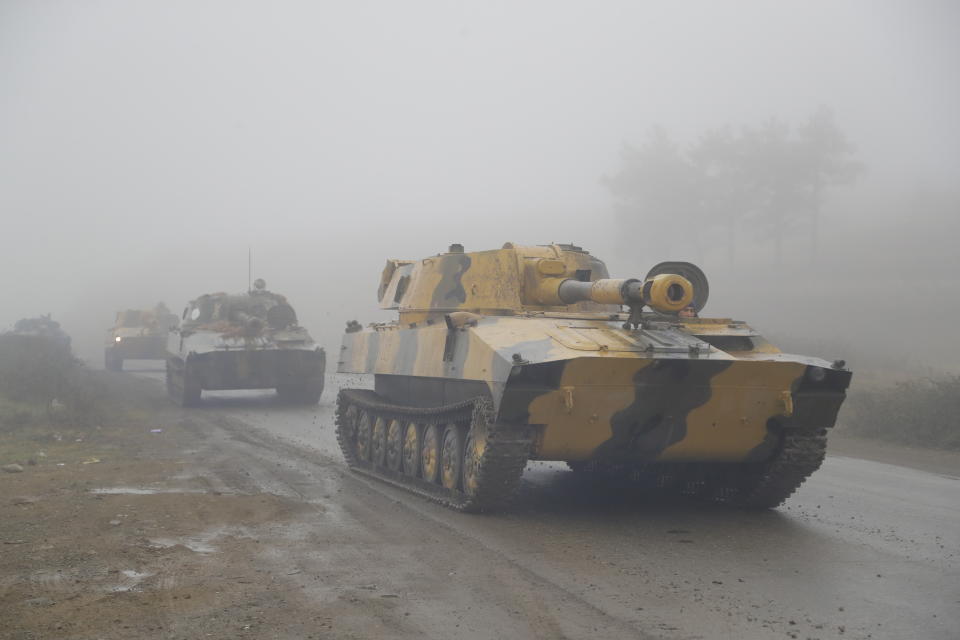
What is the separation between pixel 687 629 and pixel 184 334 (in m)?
17.3

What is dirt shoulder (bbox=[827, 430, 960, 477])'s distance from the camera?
42.7 ft

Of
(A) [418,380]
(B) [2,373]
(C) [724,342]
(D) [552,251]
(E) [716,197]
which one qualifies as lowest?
Result: (B) [2,373]

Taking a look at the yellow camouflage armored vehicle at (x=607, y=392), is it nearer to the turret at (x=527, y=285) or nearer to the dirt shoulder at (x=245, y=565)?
the turret at (x=527, y=285)

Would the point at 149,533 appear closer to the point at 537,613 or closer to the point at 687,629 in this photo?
the point at 537,613

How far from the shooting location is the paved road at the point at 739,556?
19.4 ft

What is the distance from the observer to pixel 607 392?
870cm

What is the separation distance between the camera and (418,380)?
11.9 metres

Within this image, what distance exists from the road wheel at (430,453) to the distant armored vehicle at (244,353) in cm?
1052

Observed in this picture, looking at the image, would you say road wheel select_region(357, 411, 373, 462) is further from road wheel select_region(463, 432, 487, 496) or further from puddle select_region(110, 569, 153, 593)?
puddle select_region(110, 569, 153, 593)

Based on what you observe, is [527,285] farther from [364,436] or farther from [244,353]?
[244,353]

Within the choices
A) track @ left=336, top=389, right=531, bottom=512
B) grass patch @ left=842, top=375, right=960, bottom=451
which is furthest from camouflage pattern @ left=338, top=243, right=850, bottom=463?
grass patch @ left=842, top=375, right=960, bottom=451

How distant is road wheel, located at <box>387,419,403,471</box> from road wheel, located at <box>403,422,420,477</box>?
0.08 m

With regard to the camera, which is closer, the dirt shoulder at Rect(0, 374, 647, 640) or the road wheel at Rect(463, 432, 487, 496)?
the dirt shoulder at Rect(0, 374, 647, 640)

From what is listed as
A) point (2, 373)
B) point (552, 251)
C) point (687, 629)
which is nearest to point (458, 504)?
point (552, 251)
